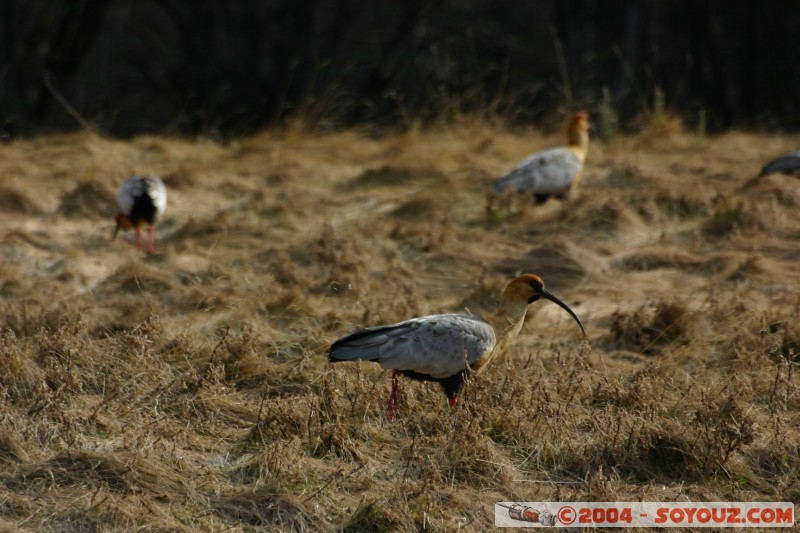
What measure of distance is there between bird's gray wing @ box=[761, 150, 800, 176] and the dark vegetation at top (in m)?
5.39

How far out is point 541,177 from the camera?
31.9 ft

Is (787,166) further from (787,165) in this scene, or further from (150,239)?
(150,239)

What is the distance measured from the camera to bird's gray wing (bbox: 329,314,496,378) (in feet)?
19.1

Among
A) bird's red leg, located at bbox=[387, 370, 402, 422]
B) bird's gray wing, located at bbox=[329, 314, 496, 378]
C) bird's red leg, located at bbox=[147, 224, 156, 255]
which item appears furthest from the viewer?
bird's red leg, located at bbox=[147, 224, 156, 255]

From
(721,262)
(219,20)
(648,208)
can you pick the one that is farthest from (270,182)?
(219,20)

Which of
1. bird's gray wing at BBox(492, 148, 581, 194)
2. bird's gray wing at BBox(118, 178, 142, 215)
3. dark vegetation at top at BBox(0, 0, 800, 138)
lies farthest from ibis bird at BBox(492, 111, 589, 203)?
dark vegetation at top at BBox(0, 0, 800, 138)

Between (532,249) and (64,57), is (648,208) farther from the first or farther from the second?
(64,57)

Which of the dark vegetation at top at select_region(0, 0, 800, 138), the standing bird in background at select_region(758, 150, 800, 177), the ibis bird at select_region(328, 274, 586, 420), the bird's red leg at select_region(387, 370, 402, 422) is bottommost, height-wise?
the dark vegetation at top at select_region(0, 0, 800, 138)

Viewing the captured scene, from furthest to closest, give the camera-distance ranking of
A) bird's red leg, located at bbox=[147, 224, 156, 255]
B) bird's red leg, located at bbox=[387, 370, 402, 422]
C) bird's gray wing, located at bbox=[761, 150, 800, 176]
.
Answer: bird's gray wing, located at bbox=[761, 150, 800, 176] → bird's red leg, located at bbox=[147, 224, 156, 255] → bird's red leg, located at bbox=[387, 370, 402, 422]

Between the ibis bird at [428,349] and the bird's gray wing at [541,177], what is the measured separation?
3668 mm

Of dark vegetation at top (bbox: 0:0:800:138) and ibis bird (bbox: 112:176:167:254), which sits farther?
dark vegetation at top (bbox: 0:0:800:138)

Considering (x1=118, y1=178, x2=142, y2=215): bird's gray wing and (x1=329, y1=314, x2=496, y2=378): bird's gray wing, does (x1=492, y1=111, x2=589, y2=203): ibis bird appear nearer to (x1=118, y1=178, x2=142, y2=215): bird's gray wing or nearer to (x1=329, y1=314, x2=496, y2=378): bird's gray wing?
(x1=118, y1=178, x2=142, y2=215): bird's gray wing

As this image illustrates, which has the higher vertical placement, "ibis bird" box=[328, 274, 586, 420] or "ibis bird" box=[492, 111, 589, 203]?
"ibis bird" box=[328, 274, 586, 420]

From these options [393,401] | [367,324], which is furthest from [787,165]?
[393,401]
